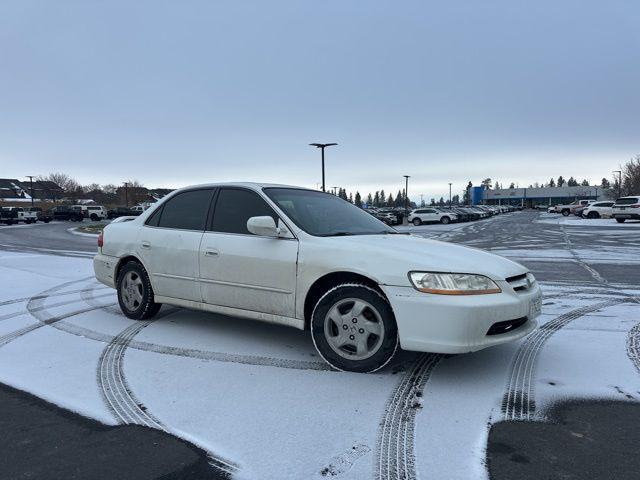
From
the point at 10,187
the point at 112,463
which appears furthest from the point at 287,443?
the point at 10,187

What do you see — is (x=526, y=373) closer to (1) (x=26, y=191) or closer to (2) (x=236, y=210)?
(2) (x=236, y=210)

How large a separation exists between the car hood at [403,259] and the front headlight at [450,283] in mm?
38

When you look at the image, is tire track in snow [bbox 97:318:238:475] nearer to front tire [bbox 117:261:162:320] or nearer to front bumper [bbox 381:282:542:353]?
front tire [bbox 117:261:162:320]

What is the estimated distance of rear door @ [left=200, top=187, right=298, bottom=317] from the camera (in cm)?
409

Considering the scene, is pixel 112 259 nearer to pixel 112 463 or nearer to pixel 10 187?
pixel 112 463

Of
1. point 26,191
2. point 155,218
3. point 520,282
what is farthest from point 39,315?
point 26,191

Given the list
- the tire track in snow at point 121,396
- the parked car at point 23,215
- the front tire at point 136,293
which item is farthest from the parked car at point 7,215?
the tire track in snow at point 121,396

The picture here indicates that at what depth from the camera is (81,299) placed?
666 centimetres

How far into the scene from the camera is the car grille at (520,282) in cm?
369

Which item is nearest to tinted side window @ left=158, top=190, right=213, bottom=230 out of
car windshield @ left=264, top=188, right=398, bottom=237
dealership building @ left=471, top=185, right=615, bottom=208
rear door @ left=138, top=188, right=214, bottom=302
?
rear door @ left=138, top=188, right=214, bottom=302

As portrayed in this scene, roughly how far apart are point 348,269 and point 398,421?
3.91 feet

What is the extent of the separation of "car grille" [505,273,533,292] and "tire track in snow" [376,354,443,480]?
2.86 feet

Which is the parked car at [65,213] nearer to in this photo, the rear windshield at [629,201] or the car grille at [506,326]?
the rear windshield at [629,201]

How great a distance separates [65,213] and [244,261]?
55.0m
